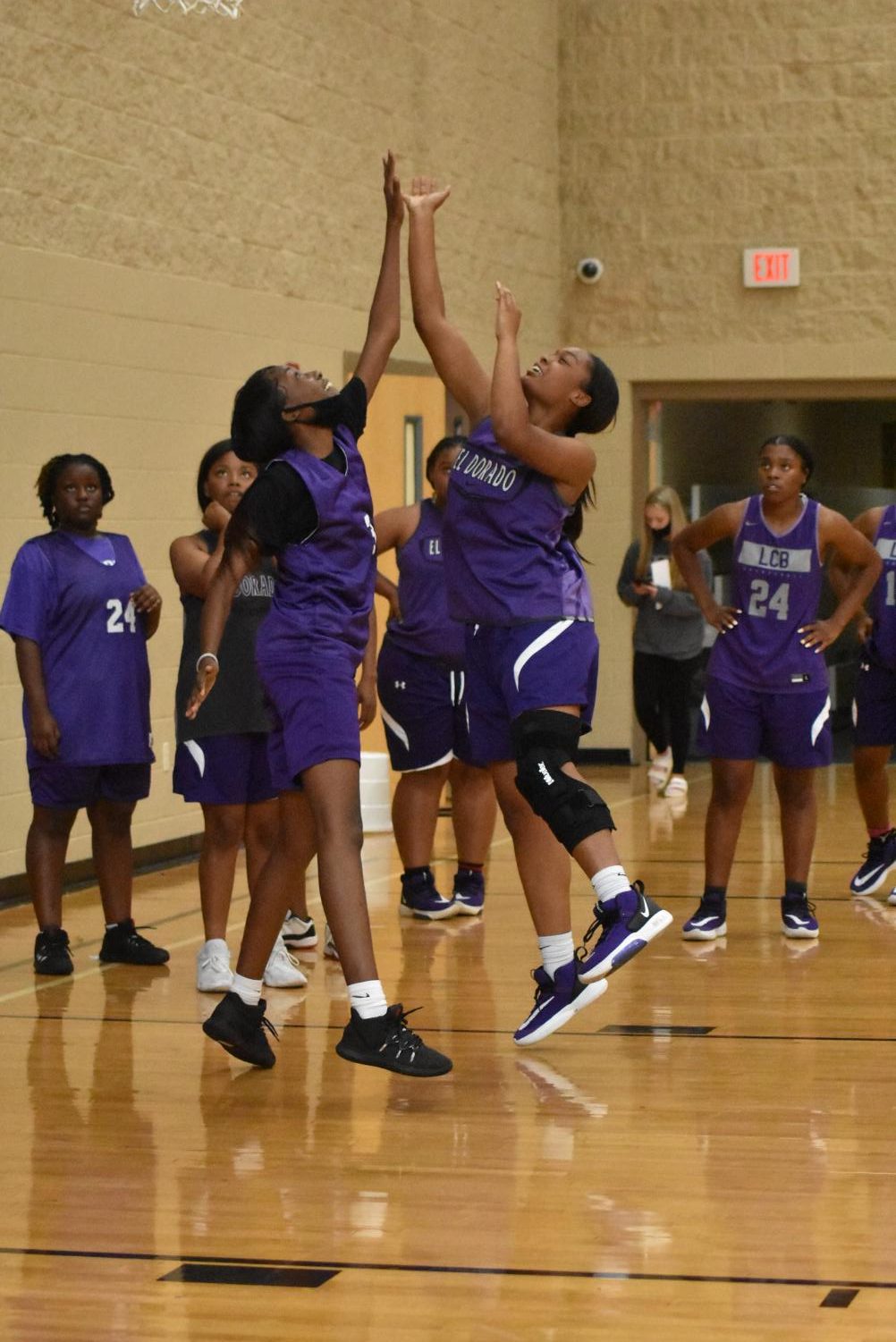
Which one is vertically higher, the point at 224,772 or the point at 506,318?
the point at 506,318

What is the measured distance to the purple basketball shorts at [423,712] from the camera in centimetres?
700

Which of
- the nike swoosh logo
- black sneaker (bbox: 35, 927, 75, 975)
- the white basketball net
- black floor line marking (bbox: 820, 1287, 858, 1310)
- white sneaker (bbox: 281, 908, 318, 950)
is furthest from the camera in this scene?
the white basketball net

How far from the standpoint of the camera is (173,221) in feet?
27.6

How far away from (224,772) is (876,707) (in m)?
2.81

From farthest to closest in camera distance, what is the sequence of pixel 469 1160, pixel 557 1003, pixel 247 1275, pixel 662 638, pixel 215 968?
pixel 662 638
pixel 215 968
pixel 557 1003
pixel 469 1160
pixel 247 1275

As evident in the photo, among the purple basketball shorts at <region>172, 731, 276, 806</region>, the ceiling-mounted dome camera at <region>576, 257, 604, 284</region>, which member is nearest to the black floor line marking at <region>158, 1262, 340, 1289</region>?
the purple basketball shorts at <region>172, 731, 276, 806</region>

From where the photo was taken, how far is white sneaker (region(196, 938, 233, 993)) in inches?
225

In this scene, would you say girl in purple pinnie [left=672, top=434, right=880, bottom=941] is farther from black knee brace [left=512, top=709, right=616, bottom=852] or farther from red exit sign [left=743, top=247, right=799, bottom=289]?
red exit sign [left=743, top=247, right=799, bottom=289]

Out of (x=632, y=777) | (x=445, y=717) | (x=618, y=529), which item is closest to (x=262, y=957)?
(x=445, y=717)

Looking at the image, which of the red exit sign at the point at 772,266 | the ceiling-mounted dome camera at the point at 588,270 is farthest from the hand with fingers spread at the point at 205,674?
the ceiling-mounted dome camera at the point at 588,270

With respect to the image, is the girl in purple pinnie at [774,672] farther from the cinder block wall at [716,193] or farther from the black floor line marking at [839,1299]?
the cinder block wall at [716,193]

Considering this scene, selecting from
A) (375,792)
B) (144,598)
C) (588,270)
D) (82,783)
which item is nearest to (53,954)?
(82,783)

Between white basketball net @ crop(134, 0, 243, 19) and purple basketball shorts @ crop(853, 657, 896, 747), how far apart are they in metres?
3.48

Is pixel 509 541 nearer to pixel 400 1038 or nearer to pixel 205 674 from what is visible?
pixel 205 674
